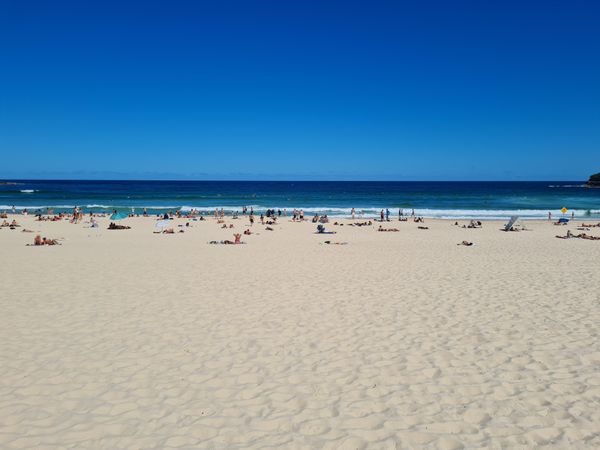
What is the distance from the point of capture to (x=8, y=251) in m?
14.6

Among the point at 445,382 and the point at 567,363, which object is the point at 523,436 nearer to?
the point at 445,382

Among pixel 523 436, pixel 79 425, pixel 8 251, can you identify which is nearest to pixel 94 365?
pixel 79 425

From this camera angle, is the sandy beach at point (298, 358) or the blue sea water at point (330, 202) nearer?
the sandy beach at point (298, 358)

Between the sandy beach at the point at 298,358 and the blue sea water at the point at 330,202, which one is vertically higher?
the blue sea water at the point at 330,202

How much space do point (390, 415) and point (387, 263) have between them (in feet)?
29.5

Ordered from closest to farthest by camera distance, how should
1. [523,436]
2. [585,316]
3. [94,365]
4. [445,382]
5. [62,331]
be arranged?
[523,436] → [445,382] → [94,365] → [62,331] → [585,316]

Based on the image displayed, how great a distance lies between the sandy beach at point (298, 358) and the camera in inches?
160

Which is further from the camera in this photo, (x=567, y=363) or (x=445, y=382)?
(x=567, y=363)

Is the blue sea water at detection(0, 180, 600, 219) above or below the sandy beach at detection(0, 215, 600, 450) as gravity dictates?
above

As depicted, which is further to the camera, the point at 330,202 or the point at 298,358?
the point at 330,202

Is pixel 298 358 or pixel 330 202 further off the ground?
pixel 330 202

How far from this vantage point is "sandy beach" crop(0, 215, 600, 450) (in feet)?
13.3

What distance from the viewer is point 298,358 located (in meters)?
5.70

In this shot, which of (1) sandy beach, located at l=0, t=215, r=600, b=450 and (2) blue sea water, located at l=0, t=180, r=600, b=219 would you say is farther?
(2) blue sea water, located at l=0, t=180, r=600, b=219
